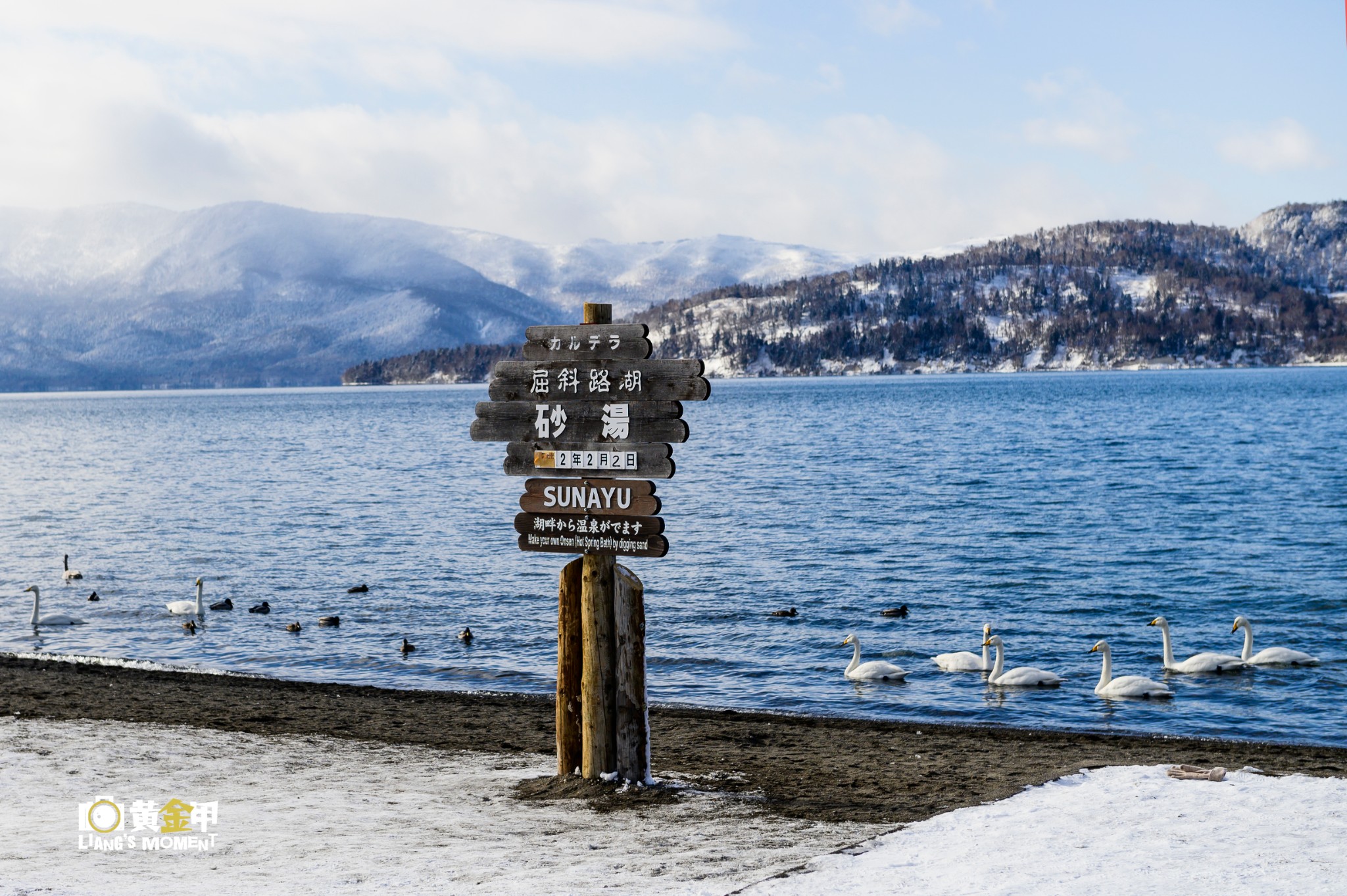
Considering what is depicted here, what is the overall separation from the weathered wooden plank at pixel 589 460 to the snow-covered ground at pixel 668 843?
3568 millimetres

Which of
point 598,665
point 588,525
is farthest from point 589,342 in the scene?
point 598,665

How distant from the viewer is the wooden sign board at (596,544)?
13.0 m

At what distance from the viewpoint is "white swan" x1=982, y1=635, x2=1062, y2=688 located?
24.0 m

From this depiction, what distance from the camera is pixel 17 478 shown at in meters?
84.8

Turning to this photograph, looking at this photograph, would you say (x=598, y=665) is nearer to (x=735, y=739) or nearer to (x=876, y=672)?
(x=735, y=739)

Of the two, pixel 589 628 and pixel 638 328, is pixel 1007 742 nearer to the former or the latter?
pixel 589 628

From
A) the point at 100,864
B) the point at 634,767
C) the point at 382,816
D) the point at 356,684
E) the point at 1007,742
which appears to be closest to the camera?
the point at 100,864

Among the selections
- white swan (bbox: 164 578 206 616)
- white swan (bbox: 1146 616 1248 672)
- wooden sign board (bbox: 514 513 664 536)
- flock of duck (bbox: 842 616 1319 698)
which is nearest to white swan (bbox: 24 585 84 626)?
white swan (bbox: 164 578 206 616)

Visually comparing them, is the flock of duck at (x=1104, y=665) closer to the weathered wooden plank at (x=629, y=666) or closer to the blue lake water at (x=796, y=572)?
the blue lake water at (x=796, y=572)

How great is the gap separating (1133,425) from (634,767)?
118 meters

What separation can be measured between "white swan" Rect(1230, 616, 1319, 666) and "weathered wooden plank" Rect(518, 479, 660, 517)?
17.5 metres

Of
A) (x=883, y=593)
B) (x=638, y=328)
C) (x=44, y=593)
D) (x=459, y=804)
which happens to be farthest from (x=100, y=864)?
(x=44, y=593)

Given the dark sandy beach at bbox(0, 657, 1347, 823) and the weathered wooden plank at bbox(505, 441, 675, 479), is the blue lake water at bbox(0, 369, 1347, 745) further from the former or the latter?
the weathered wooden plank at bbox(505, 441, 675, 479)

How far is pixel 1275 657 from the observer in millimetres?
25234
